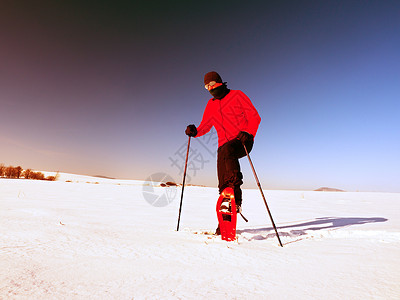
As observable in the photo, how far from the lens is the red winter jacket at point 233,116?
253 cm

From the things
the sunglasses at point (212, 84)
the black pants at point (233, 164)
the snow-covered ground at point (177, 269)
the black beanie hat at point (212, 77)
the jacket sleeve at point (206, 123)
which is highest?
the black beanie hat at point (212, 77)

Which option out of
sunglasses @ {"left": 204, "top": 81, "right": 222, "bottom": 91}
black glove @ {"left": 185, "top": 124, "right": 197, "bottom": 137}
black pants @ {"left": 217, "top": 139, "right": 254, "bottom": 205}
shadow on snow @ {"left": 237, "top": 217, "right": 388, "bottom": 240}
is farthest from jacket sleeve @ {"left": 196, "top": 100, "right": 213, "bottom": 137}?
shadow on snow @ {"left": 237, "top": 217, "right": 388, "bottom": 240}

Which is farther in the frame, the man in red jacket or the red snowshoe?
the man in red jacket

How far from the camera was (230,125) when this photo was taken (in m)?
2.68

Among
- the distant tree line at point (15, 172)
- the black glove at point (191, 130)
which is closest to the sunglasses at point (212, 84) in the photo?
the black glove at point (191, 130)

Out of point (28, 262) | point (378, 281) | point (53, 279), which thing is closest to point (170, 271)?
point (53, 279)

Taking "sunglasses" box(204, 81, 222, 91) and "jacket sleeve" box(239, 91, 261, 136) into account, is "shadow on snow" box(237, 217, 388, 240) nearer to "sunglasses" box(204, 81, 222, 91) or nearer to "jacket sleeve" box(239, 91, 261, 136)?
"jacket sleeve" box(239, 91, 261, 136)

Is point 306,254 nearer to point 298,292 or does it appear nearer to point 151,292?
point 298,292

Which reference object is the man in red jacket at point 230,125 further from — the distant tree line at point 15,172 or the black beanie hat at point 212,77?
the distant tree line at point 15,172

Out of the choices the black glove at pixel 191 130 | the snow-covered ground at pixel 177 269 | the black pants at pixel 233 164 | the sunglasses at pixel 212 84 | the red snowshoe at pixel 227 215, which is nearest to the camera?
the snow-covered ground at pixel 177 269

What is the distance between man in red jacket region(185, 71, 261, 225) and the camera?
2.35 metres

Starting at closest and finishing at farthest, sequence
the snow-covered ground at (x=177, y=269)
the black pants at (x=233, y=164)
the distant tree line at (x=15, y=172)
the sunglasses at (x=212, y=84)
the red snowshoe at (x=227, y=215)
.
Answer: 1. the snow-covered ground at (x=177, y=269)
2. the red snowshoe at (x=227, y=215)
3. the black pants at (x=233, y=164)
4. the sunglasses at (x=212, y=84)
5. the distant tree line at (x=15, y=172)

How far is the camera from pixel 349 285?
0.96 metres

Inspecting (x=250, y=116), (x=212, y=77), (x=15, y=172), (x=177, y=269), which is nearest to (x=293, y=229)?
(x=250, y=116)
